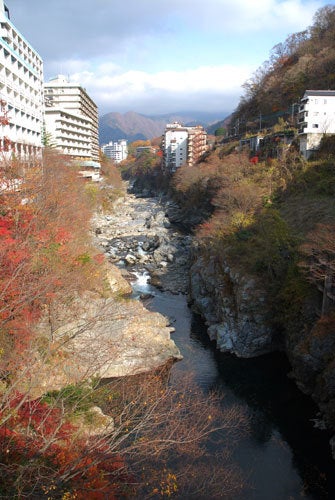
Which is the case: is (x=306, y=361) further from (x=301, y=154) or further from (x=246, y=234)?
(x=301, y=154)

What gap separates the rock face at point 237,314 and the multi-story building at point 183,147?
138 feet

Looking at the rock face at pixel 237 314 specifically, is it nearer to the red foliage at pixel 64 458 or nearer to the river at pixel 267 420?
the river at pixel 267 420

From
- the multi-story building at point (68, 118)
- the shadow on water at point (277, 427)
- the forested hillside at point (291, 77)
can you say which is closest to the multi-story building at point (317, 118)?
the forested hillside at point (291, 77)

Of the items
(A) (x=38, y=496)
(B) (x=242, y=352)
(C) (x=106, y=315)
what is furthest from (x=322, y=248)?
(A) (x=38, y=496)

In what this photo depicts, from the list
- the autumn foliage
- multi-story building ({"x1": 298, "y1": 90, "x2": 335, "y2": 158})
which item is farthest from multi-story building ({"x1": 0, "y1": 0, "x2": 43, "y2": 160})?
multi-story building ({"x1": 298, "y1": 90, "x2": 335, "y2": 158})

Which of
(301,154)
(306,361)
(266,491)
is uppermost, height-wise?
(301,154)

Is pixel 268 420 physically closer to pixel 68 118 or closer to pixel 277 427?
pixel 277 427

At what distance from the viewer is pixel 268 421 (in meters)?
12.8

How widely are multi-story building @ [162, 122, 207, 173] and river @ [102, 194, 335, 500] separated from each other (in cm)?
4512

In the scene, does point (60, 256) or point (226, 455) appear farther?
point (60, 256)

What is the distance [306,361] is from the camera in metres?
13.7

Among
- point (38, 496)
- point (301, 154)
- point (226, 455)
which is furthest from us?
point (301, 154)

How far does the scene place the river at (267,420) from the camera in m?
10.4

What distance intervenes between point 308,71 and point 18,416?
146ft
